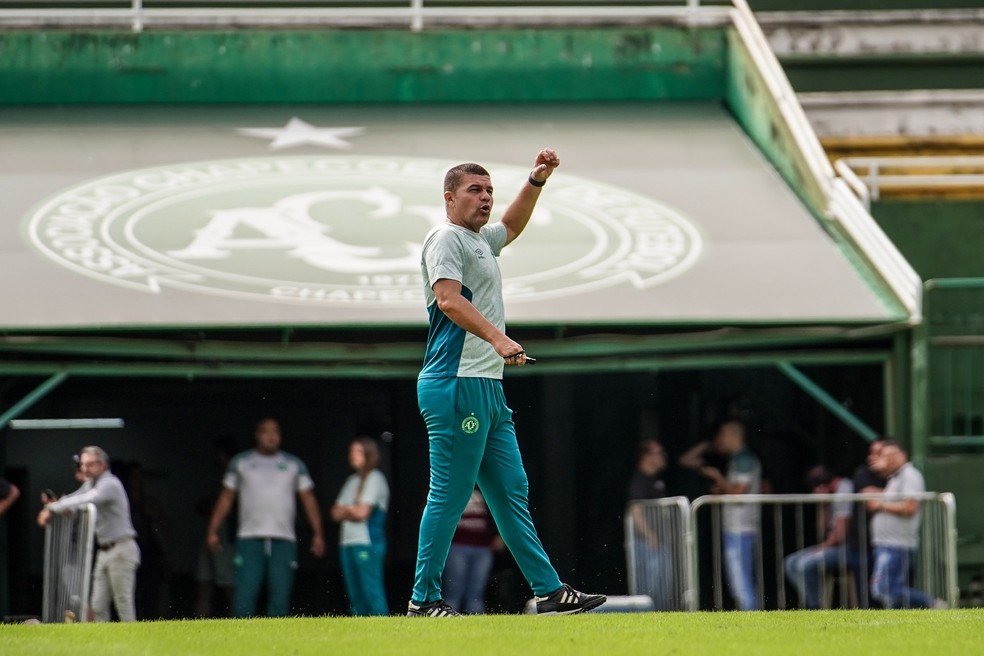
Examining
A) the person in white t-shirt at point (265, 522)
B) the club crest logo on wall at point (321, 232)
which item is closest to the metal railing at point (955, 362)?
the club crest logo on wall at point (321, 232)

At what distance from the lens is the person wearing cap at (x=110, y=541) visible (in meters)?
12.2

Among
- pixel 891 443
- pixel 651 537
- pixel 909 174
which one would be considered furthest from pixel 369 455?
pixel 909 174

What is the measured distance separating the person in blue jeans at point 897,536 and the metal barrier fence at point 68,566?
579 centimetres

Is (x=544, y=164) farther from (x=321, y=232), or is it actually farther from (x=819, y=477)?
(x=819, y=477)

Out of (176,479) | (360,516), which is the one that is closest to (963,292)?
(360,516)

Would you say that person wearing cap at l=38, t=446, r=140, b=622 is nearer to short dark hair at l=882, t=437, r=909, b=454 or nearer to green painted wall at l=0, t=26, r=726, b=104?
green painted wall at l=0, t=26, r=726, b=104

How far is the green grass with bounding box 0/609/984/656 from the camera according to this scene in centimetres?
573

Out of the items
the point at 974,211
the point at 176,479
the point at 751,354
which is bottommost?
the point at 176,479

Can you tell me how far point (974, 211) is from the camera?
45.8ft

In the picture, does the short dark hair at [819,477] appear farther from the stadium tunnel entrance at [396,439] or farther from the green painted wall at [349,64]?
the green painted wall at [349,64]

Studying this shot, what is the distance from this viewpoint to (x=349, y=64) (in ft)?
51.7

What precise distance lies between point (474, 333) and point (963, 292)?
6.96m

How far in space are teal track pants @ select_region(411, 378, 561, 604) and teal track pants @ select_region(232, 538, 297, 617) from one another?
5733mm

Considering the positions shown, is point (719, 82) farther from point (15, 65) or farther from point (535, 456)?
point (15, 65)
